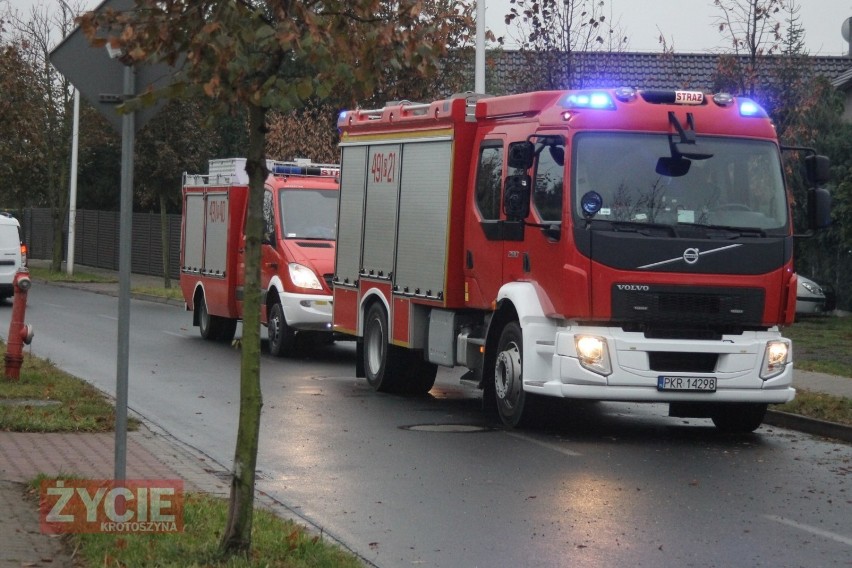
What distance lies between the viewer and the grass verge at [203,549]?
22.4 feet

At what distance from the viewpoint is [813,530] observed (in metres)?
8.60

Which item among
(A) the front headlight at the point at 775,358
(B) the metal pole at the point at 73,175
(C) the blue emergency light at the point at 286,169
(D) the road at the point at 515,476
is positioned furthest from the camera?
(B) the metal pole at the point at 73,175

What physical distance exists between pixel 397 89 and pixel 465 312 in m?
14.9

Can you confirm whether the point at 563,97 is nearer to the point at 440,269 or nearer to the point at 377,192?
the point at 440,269

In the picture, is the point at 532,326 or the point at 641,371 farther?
the point at 532,326

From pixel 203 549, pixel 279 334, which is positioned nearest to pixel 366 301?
pixel 279 334

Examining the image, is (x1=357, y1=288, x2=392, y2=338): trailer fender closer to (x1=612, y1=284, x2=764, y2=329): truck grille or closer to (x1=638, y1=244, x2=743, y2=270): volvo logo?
(x1=612, y1=284, x2=764, y2=329): truck grille

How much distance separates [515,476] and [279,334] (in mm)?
9854

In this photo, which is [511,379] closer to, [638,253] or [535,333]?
[535,333]

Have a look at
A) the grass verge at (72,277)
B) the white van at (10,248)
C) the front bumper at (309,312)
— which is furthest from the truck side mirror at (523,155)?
the grass verge at (72,277)

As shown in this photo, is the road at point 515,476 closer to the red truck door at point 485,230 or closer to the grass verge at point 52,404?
the grass verge at point 52,404

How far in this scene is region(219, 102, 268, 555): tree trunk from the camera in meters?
6.84

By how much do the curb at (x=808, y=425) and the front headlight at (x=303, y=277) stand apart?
7.17 m

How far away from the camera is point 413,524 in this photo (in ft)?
28.3
